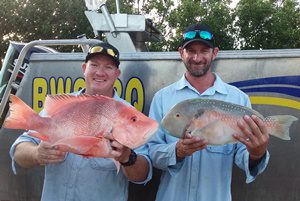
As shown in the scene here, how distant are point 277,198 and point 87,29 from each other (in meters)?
19.8

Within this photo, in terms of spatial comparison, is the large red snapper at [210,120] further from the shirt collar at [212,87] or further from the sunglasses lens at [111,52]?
the sunglasses lens at [111,52]

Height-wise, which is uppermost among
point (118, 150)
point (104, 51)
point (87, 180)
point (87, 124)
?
point (104, 51)

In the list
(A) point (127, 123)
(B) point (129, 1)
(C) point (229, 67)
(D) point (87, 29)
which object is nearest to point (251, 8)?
(B) point (129, 1)

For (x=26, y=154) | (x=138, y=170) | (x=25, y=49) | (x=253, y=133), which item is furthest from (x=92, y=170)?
(x=25, y=49)

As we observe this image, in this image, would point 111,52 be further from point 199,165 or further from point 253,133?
point 253,133

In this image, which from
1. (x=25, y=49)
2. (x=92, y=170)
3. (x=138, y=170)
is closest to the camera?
(x=138, y=170)

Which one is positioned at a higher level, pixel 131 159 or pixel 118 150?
pixel 118 150

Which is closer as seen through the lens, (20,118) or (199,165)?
(20,118)

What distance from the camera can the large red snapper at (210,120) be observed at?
2361 mm

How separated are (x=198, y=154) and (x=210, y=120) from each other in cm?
52

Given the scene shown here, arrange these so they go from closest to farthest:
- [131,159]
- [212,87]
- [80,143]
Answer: [80,143] → [131,159] → [212,87]

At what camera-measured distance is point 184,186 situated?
2791mm

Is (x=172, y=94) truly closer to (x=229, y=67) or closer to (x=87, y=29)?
(x=229, y=67)

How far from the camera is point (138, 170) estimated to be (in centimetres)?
264
